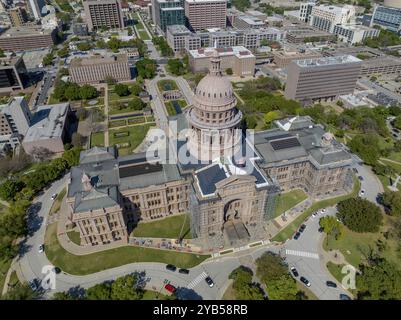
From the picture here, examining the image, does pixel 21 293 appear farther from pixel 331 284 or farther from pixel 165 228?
pixel 331 284

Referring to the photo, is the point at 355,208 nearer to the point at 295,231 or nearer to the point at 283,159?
the point at 295,231

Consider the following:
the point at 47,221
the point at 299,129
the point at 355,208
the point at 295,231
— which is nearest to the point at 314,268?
the point at 295,231

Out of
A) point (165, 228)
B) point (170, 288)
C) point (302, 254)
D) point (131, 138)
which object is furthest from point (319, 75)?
point (170, 288)

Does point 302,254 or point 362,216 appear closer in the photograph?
point 302,254

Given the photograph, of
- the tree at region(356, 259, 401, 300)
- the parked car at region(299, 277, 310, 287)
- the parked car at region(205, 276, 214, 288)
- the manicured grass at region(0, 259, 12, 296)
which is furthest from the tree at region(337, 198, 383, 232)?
the manicured grass at region(0, 259, 12, 296)

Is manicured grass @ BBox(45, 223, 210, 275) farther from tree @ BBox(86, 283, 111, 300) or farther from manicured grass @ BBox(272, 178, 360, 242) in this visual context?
manicured grass @ BBox(272, 178, 360, 242)

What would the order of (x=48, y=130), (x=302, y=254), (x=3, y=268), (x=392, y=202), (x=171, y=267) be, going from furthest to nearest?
(x=48, y=130), (x=392, y=202), (x=302, y=254), (x=3, y=268), (x=171, y=267)
